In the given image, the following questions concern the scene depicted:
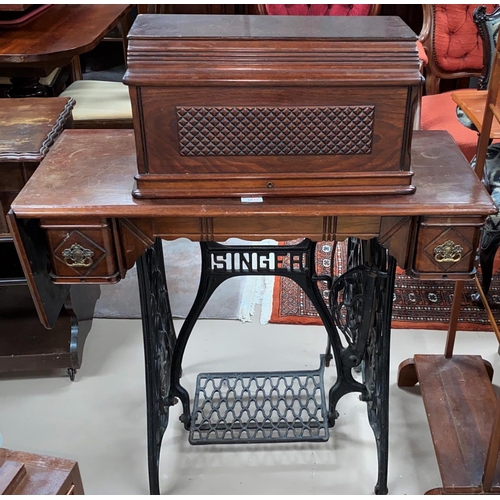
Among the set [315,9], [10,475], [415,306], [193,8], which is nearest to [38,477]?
[10,475]

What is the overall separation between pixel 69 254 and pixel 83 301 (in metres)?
1.04

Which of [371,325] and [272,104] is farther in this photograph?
[371,325]

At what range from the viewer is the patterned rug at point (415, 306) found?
2355 mm

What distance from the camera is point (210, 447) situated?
1.85 metres

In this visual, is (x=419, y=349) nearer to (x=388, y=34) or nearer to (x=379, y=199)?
(x=379, y=199)

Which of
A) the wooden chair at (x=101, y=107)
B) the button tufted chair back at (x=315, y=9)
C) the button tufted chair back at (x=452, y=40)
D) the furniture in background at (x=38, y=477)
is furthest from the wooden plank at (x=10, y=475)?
the button tufted chair back at (x=452, y=40)

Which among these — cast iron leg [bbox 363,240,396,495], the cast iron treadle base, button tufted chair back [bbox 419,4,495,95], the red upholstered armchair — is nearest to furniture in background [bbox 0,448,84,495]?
cast iron leg [bbox 363,240,396,495]

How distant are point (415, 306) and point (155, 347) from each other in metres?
1.30

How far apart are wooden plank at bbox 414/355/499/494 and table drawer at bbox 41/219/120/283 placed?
1.07m

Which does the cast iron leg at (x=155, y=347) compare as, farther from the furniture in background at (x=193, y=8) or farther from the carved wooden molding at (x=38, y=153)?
the furniture in background at (x=193, y=8)

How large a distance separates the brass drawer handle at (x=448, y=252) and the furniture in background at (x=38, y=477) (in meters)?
0.82

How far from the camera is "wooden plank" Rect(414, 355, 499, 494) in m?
1.62

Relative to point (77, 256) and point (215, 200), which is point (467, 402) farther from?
point (77, 256)

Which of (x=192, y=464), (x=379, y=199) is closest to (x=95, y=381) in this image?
(x=192, y=464)
